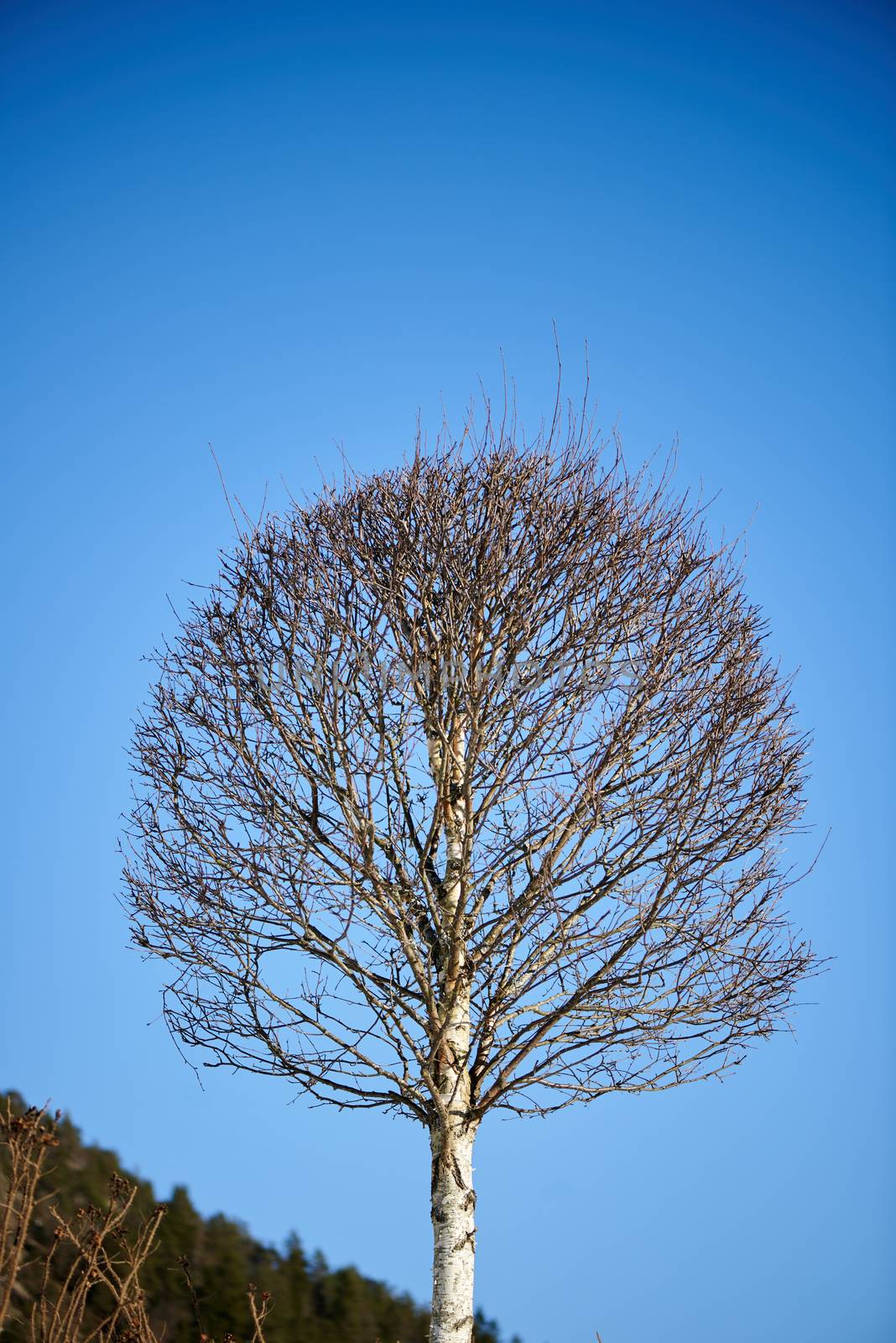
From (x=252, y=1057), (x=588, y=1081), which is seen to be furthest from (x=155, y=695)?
(x=588, y=1081)

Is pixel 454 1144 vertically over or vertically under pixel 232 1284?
over

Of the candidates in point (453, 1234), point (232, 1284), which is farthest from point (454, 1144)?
point (232, 1284)

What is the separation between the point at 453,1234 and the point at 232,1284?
275 cm

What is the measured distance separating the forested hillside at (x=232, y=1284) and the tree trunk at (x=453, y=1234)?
1.96 metres

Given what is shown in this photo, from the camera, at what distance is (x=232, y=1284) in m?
7.93

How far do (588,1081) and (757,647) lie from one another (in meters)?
2.83

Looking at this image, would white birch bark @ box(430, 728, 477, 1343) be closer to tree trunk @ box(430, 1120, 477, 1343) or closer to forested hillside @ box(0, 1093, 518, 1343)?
tree trunk @ box(430, 1120, 477, 1343)

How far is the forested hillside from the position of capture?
775 centimetres

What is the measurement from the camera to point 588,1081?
646 cm

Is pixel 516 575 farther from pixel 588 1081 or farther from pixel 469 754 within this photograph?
pixel 588 1081

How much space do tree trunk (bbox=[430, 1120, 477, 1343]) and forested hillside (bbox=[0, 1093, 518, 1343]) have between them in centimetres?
196

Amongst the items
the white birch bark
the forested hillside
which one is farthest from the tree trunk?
the forested hillside

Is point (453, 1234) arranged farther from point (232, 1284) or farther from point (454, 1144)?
point (232, 1284)

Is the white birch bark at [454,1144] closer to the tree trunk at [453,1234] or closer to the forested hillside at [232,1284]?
the tree trunk at [453,1234]
